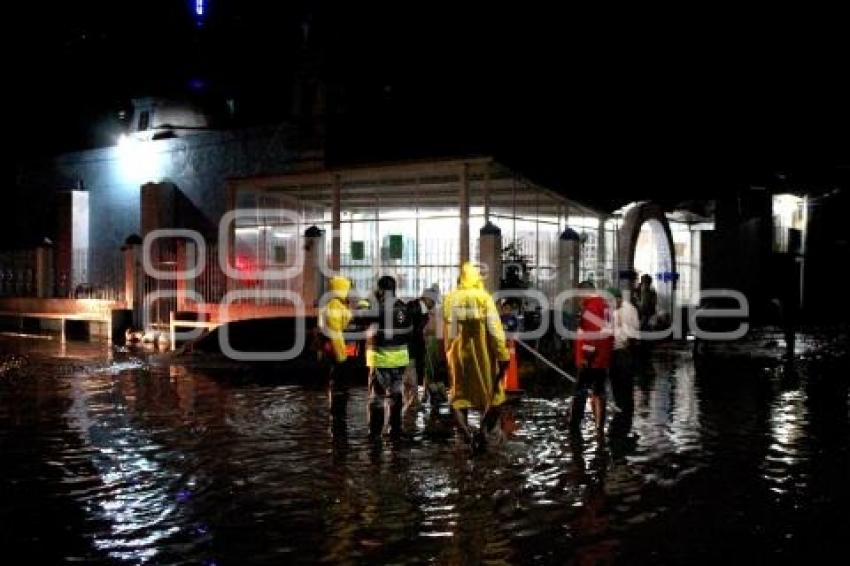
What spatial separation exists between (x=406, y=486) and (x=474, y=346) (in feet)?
6.09

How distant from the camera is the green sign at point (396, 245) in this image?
64.8 feet

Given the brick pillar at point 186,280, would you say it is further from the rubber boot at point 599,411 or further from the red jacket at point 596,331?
the rubber boot at point 599,411

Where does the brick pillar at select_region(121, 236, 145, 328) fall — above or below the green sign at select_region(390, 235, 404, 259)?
below

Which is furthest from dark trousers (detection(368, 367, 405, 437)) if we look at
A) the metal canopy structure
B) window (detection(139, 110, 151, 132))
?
window (detection(139, 110, 151, 132))

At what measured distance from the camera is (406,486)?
775 centimetres

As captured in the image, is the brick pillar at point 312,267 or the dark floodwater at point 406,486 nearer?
the dark floodwater at point 406,486

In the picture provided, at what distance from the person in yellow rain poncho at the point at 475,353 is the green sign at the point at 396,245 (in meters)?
10.6

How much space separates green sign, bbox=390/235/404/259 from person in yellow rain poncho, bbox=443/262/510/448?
1060 centimetres

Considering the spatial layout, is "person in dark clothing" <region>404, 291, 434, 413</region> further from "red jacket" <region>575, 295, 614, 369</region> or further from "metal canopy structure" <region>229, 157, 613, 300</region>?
"metal canopy structure" <region>229, 157, 613, 300</region>

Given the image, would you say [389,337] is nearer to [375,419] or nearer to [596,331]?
[375,419]

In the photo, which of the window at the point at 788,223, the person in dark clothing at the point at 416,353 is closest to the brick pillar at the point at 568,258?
the person in dark clothing at the point at 416,353

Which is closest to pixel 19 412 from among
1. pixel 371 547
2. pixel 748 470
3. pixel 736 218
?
pixel 371 547

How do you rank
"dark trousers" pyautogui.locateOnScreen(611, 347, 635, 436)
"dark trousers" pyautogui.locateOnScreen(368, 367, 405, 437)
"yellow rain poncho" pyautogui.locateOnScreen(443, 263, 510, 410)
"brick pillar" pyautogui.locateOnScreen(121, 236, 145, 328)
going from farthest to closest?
"brick pillar" pyautogui.locateOnScreen(121, 236, 145, 328) → "dark trousers" pyautogui.locateOnScreen(611, 347, 635, 436) → "dark trousers" pyautogui.locateOnScreen(368, 367, 405, 437) → "yellow rain poncho" pyautogui.locateOnScreen(443, 263, 510, 410)

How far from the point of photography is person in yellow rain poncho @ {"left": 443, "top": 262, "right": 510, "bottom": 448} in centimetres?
902
